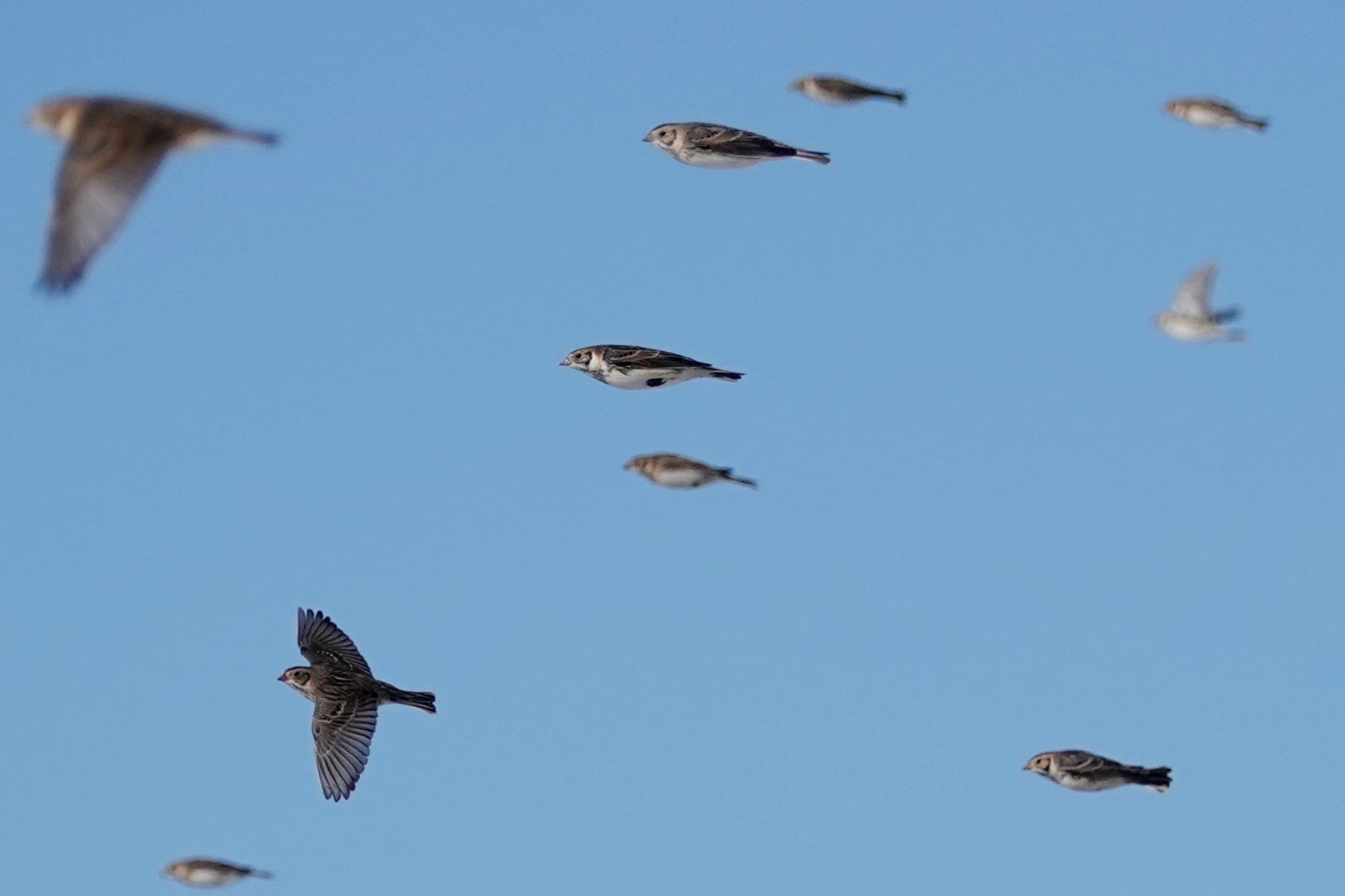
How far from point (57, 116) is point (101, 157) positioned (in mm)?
916

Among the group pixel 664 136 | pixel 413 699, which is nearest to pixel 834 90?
pixel 664 136

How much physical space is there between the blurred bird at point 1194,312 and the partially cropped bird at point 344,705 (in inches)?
634

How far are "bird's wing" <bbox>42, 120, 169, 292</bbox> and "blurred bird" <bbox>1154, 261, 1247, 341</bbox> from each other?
924 inches

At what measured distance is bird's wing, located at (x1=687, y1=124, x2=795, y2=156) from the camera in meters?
29.2

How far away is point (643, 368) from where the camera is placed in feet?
91.8

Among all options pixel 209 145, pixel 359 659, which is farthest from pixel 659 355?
pixel 209 145

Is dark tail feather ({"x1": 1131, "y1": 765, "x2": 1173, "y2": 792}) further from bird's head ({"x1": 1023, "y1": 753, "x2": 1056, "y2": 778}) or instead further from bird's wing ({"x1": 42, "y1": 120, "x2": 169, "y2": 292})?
bird's wing ({"x1": 42, "y1": 120, "x2": 169, "y2": 292})

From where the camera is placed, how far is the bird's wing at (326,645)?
3156cm

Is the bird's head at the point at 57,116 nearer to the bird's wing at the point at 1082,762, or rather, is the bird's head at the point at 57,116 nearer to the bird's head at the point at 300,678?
the bird's head at the point at 300,678

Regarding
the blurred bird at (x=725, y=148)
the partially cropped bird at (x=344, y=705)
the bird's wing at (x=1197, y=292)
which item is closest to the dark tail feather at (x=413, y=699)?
the partially cropped bird at (x=344, y=705)

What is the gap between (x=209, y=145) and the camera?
65.5ft

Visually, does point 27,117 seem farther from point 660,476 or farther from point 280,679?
point 280,679

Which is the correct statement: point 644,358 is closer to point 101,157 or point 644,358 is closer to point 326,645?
point 326,645

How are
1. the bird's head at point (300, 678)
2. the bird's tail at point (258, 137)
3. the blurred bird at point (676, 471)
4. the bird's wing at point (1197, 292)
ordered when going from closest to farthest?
the bird's tail at point (258, 137)
the blurred bird at point (676, 471)
the bird's head at point (300, 678)
the bird's wing at point (1197, 292)
